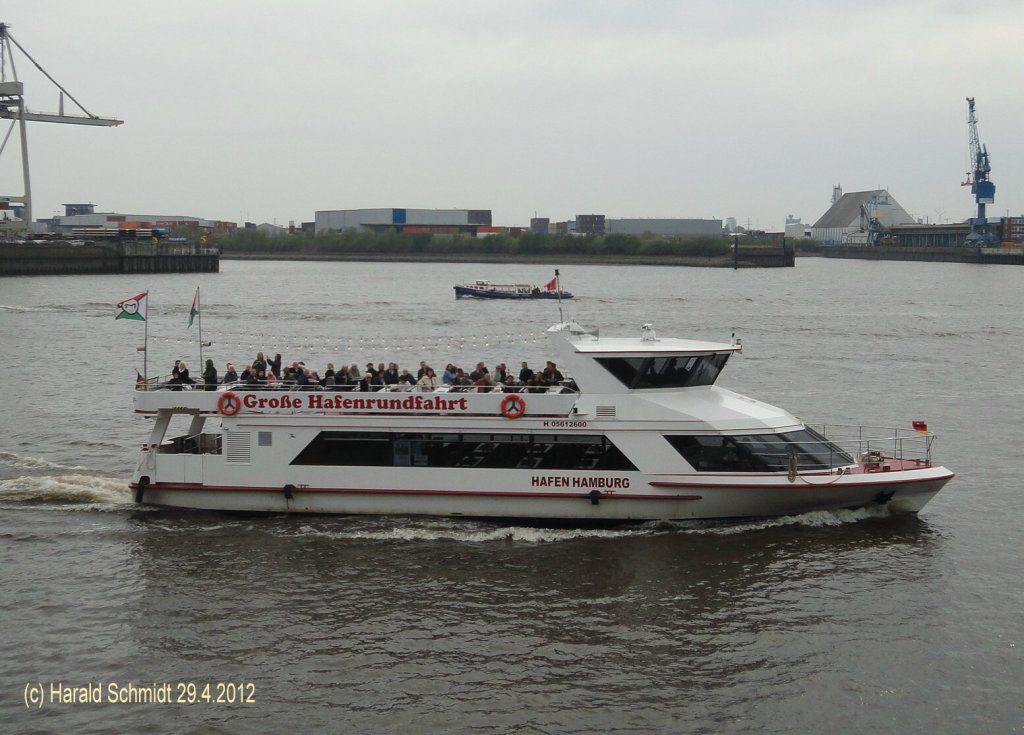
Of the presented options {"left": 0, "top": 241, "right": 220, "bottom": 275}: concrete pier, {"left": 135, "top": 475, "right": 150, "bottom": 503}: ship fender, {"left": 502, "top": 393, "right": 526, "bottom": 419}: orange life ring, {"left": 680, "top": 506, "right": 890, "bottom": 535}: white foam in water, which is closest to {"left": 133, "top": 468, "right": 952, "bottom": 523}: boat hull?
{"left": 680, "top": 506, "right": 890, "bottom": 535}: white foam in water

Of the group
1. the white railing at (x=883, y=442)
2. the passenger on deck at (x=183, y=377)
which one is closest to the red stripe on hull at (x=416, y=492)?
the passenger on deck at (x=183, y=377)

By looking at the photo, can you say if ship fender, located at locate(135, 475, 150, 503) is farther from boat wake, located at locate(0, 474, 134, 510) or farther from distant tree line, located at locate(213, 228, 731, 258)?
distant tree line, located at locate(213, 228, 731, 258)

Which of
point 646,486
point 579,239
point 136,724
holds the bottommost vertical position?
point 136,724

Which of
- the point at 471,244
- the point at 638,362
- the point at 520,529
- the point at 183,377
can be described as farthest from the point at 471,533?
the point at 471,244

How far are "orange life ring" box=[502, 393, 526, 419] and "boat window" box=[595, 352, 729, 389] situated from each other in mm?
1550

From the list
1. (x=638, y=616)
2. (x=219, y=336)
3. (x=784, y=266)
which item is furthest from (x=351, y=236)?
(x=638, y=616)

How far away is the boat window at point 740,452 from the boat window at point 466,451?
108 cm

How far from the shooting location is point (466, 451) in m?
18.8

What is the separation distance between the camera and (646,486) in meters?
18.3

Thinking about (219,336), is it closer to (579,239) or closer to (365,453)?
(365,453)

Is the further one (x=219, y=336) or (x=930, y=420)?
(x=219, y=336)

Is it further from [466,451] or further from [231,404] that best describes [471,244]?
[466,451]

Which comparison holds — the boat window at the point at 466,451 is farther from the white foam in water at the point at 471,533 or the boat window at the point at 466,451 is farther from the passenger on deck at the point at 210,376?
the passenger on deck at the point at 210,376

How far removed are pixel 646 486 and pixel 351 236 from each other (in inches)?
6748
